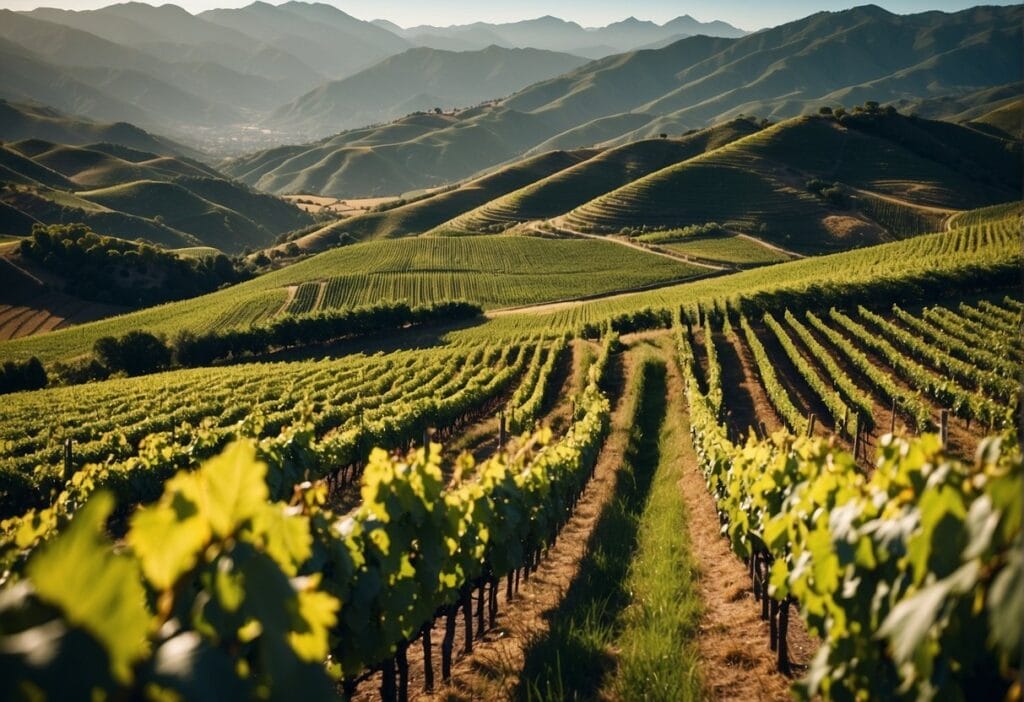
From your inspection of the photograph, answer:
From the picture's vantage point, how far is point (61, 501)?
1177 cm

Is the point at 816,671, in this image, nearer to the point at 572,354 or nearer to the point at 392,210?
the point at 572,354

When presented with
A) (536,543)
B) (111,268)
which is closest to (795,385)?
(536,543)

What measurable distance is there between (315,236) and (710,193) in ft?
223

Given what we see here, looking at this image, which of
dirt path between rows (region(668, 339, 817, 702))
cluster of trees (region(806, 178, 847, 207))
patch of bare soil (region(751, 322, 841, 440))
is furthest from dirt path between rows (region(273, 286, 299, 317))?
cluster of trees (region(806, 178, 847, 207))

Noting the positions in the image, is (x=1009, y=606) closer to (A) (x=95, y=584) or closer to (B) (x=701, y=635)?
(A) (x=95, y=584)

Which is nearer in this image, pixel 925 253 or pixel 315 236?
pixel 925 253

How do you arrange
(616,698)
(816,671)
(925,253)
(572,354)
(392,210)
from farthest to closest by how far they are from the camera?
(392,210) < (925,253) < (572,354) < (616,698) < (816,671)

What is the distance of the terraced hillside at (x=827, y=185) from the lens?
9456cm

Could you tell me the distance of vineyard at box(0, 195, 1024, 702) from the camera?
1903 millimetres

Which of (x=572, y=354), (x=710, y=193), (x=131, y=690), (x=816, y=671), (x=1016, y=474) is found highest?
(x=710, y=193)

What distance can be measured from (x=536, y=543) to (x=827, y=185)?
4379 inches

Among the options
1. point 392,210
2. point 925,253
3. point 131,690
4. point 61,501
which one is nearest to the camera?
point 131,690

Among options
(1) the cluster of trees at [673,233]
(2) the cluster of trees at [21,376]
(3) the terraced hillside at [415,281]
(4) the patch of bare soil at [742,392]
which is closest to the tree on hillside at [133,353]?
(2) the cluster of trees at [21,376]

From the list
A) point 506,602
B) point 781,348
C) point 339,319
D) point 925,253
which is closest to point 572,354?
point 781,348
